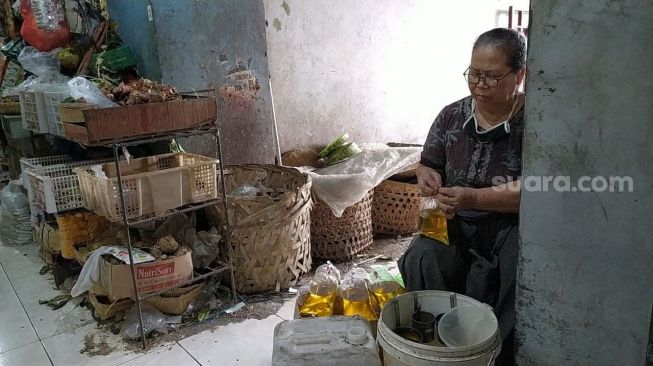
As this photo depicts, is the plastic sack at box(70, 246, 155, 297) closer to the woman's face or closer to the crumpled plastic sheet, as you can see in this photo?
the crumpled plastic sheet

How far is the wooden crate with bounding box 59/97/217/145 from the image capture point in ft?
6.45

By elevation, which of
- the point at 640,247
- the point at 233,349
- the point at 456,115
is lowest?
the point at 233,349

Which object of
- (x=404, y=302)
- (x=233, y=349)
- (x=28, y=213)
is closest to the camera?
(x=404, y=302)

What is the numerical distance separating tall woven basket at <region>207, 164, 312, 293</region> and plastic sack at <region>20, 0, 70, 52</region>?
1.65 meters

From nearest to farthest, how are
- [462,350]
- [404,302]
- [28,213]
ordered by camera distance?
[462,350], [404,302], [28,213]

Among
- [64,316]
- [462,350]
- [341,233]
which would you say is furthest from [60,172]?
[462,350]

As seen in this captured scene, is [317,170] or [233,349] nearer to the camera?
[233,349]

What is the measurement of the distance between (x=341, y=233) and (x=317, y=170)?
1.70ft

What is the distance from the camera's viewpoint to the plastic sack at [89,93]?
2193mm

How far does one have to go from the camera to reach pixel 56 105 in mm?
2529

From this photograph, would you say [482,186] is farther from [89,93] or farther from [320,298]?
[89,93]

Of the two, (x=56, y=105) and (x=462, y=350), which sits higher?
(x=56, y=105)

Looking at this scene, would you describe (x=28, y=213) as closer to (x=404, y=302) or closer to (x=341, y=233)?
(x=341, y=233)

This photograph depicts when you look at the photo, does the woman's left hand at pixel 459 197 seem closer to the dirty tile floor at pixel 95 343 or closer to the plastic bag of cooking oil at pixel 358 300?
the plastic bag of cooking oil at pixel 358 300
